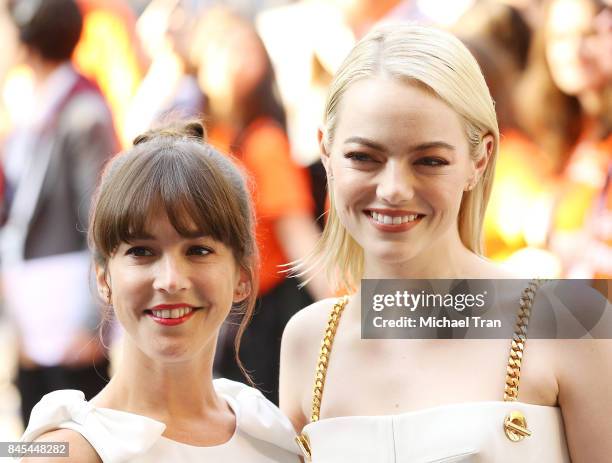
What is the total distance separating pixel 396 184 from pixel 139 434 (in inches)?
24.3

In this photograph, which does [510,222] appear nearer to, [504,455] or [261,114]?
[261,114]

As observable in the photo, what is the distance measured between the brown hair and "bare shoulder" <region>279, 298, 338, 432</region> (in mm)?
188

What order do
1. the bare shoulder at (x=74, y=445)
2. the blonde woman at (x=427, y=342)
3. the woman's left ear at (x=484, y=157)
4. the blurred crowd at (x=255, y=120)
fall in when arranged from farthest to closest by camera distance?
the blurred crowd at (x=255, y=120)
the woman's left ear at (x=484, y=157)
the blonde woman at (x=427, y=342)
the bare shoulder at (x=74, y=445)

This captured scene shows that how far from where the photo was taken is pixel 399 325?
190cm

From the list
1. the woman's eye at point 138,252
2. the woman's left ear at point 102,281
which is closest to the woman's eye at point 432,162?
the woman's eye at point 138,252

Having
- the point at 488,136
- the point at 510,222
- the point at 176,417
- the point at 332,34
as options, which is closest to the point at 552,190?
the point at 510,222

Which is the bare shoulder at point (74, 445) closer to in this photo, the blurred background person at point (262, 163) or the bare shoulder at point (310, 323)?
the bare shoulder at point (310, 323)

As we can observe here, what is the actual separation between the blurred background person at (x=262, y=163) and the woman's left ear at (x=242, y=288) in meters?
1.79

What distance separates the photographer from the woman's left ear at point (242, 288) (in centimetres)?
184

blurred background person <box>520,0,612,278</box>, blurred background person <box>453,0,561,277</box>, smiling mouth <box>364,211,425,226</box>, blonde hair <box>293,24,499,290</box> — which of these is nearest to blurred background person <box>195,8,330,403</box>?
blurred background person <box>453,0,561,277</box>

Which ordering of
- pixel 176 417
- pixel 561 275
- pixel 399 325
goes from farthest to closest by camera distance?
pixel 561 275 → pixel 399 325 → pixel 176 417

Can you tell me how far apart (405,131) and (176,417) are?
66cm

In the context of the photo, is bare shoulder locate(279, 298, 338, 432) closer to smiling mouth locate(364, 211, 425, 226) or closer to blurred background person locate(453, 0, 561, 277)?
smiling mouth locate(364, 211, 425, 226)

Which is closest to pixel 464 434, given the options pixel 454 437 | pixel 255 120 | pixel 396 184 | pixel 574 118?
pixel 454 437
